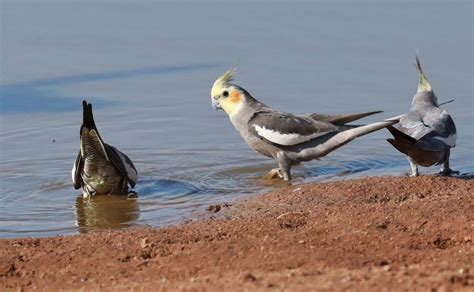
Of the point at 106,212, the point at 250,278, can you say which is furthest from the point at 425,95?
the point at 250,278

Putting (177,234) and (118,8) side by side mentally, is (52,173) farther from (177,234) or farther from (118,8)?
(118,8)

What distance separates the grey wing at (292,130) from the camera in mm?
10359

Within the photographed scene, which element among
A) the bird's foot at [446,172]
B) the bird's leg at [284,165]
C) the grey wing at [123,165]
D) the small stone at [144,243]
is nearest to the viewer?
the small stone at [144,243]

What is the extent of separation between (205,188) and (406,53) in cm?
561

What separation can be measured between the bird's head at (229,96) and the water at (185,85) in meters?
0.56

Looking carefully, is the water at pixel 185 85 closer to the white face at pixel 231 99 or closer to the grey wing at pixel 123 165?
the grey wing at pixel 123 165

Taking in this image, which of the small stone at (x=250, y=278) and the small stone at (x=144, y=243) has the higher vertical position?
the small stone at (x=144, y=243)

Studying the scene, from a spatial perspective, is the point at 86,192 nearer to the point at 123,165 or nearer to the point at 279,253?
the point at 123,165

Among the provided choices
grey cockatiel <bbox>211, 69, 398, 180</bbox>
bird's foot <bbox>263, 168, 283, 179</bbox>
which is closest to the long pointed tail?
grey cockatiel <bbox>211, 69, 398, 180</bbox>

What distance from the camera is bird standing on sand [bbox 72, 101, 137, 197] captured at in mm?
9875

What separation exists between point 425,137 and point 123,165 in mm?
2816

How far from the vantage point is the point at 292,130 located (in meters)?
10.4

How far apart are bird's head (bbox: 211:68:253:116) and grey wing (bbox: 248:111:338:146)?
54cm

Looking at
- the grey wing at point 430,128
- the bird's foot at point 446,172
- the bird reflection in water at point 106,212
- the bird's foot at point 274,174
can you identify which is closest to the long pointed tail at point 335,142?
the grey wing at point 430,128
